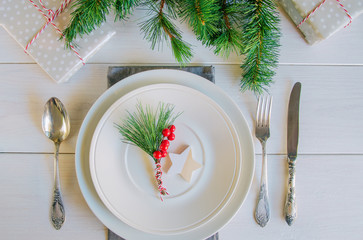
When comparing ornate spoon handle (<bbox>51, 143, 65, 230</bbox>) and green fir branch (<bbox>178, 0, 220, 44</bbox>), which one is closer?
green fir branch (<bbox>178, 0, 220, 44</bbox>)

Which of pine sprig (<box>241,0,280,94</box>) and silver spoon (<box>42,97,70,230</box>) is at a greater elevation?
pine sprig (<box>241,0,280,94</box>)

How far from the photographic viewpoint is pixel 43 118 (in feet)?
2.21

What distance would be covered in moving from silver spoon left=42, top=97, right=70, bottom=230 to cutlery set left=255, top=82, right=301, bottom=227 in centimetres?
46

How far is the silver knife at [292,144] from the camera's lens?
667 millimetres

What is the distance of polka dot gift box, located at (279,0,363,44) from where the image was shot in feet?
2.16

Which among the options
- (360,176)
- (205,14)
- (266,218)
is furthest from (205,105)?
(360,176)

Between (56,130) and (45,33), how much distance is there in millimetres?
232

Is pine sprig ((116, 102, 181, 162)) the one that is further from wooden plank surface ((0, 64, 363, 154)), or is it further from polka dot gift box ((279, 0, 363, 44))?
polka dot gift box ((279, 0, 363, 44))

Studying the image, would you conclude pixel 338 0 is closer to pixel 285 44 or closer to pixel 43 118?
pixel 285 44

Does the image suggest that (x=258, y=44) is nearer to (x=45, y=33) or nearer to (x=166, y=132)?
(x=166, y=132)

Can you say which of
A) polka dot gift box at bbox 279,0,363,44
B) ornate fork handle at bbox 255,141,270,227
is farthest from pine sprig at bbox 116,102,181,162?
polka dot gift box at bbox 279,0,363,44

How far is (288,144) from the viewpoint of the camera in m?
0.69

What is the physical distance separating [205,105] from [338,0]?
0.39 metres

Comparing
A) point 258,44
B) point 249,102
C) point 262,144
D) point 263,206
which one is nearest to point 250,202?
point 263,206
